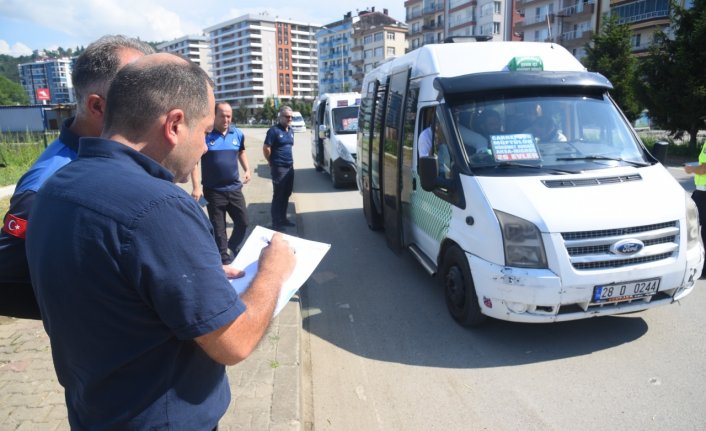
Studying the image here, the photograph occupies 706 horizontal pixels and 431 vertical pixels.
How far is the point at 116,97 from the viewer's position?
53.7 inches

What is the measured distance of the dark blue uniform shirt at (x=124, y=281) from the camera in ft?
3.92

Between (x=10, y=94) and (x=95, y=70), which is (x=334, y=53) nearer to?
(x=10, y=94)

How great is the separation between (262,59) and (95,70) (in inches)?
5732

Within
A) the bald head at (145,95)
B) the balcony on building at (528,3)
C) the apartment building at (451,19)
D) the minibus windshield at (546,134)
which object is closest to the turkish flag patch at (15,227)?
the bald head at (145,95)

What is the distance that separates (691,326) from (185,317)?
4686 millimetres

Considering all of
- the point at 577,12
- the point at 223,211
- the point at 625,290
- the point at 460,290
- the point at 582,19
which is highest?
the point at 577,12

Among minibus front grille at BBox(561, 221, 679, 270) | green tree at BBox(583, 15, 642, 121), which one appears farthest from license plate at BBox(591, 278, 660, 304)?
green tree at BBox(583, 15, 642, 121)

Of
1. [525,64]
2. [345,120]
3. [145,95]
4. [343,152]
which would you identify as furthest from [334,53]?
[145,95]

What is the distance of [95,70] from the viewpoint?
218 centimetres

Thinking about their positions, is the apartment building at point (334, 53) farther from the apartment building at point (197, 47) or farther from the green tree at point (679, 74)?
the green tree at point (679, 74)

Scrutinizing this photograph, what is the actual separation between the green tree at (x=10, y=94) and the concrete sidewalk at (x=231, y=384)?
120 meters

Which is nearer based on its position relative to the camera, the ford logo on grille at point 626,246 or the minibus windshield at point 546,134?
the ford logo on grille at point 626,246

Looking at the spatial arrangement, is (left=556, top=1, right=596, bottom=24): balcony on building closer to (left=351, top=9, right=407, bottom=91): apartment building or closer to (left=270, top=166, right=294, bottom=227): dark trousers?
(left=351, top=9, right=407, bottom=91): apartment building

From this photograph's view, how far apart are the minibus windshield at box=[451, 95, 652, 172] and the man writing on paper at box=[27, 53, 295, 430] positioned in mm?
3358
